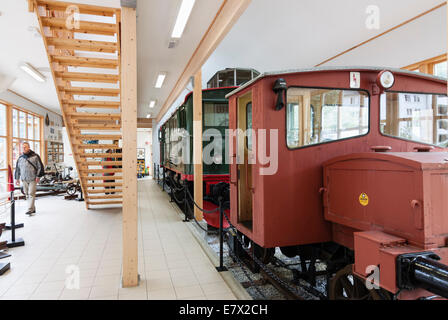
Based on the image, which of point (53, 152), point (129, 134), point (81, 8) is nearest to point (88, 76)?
point (81, 8)

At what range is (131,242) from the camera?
3355 millimetres

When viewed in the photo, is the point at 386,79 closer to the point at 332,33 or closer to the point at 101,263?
the point at 101,263

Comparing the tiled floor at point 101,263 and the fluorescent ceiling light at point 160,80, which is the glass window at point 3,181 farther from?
the fluorescent ceiling light at point 160,80

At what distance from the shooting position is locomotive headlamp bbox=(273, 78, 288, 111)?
263 cm

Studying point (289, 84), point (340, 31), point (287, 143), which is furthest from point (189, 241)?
point (340, 31)

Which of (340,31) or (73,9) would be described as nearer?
(73,9)

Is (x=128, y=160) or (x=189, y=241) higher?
(x=128, y=160)

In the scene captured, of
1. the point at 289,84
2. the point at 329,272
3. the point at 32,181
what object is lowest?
the point at 329,272

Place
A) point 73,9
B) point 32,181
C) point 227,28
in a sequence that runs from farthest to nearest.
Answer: point 32,181
point 227,28
point 73,9

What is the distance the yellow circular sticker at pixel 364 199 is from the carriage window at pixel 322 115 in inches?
27.1

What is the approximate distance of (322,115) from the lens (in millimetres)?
2783

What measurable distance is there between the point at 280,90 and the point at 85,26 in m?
3.15
